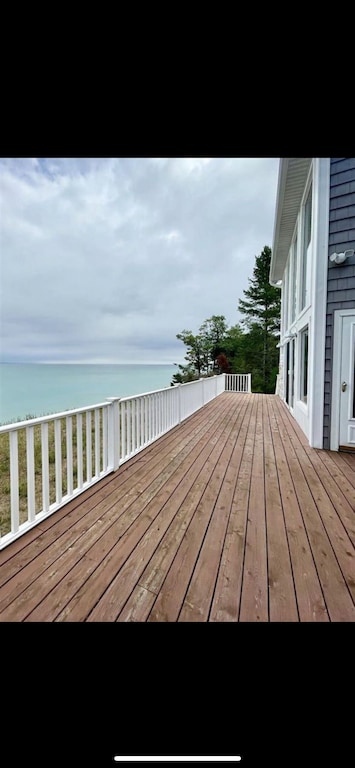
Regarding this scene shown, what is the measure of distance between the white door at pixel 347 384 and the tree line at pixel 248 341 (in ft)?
44.4

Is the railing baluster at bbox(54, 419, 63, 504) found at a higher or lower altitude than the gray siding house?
lower

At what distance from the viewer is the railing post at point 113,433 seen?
11.0 feet

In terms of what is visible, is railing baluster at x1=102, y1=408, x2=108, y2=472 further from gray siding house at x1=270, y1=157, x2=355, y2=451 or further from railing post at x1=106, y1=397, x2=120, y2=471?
gray siding house at x1=270, y1=157, x2=355, y2=451

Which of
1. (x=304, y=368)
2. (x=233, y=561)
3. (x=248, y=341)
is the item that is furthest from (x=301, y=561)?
(x=248, y=341)

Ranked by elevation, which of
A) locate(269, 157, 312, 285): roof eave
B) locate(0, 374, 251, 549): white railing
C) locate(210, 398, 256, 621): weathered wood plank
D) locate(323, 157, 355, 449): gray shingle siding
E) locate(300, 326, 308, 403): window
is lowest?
locate(210, 398, 256, 621): weathered wood plank

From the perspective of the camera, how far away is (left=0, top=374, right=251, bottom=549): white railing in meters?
2.21

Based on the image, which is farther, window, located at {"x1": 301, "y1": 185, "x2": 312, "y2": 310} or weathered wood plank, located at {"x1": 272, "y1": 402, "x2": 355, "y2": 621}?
→ window, located at {"x1": 301, "y1": 185, "x2": 312, "y2": 310}

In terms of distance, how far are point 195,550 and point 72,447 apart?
2517 mm

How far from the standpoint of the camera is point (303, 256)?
6.06 meters

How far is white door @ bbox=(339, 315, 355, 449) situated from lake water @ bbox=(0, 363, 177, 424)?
3.03 meters

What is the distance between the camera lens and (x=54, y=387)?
9.57 meters

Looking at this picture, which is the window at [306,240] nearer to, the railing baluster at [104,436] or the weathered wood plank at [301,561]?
the weathered wood plank at [301,561]

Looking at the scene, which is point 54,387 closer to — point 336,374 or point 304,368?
point 304,368
